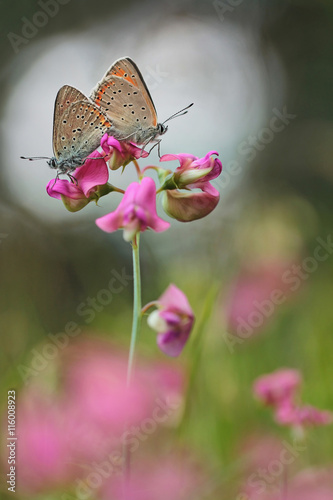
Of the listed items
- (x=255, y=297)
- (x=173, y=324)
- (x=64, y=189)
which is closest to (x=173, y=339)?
(x=173, y=324)

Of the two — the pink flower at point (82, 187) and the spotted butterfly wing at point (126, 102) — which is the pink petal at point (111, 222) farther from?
the spotted butterfly wing at point (126, 102)

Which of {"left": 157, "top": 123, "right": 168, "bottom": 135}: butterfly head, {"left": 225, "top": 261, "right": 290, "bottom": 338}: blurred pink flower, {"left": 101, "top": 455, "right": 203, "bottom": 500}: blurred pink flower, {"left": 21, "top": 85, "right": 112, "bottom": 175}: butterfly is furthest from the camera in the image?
{"left": 225, "top": 261, "right": 290, "bottom": 338}: blurred pink flower

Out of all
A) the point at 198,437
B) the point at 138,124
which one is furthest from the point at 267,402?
the point at 138,124

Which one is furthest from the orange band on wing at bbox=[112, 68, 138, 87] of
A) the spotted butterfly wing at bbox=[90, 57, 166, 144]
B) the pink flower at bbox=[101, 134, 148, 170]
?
the pink flower at bbox=[101, 134, 148, 170]

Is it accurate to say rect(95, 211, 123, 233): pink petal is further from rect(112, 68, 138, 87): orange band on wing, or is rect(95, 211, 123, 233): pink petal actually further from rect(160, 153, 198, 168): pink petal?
rect(112, 68, 138, 87): orange band on wing

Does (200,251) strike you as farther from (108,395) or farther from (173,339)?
(173,339)

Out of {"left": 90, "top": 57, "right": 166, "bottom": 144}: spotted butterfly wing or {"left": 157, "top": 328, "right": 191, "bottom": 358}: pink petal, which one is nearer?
{"left": 157, "top": 328, "right": 191, "bottom": 358}: pink petal

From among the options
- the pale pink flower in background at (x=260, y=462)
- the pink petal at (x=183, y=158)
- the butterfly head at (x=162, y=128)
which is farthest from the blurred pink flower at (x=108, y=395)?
the butterfly head at (x=162, y=128)
